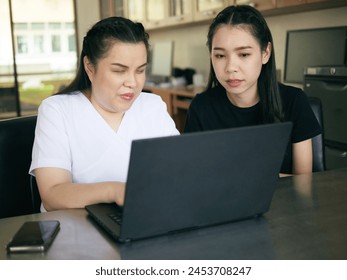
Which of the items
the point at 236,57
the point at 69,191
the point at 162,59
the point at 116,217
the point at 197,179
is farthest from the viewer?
the point at 162,59

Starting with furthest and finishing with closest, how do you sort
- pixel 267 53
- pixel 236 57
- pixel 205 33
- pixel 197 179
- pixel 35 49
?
pixel 35 49, pixel 205 33, pixel 267 53, pixel 236 57, pixel 197 179

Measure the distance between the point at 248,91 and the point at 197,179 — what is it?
84 cm

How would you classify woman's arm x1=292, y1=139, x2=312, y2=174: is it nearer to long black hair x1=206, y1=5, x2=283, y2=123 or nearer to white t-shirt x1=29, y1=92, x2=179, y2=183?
long black hair x1=206, y1=5, x2=283, y2=123

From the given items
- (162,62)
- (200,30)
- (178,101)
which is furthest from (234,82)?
(162,62)

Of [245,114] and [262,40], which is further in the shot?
[245,114]

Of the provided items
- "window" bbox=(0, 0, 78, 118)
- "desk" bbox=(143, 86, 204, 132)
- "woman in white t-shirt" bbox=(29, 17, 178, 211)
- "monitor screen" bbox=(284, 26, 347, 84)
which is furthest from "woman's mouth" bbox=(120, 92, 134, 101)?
"window" bbox=(0, 0, 78, 118)

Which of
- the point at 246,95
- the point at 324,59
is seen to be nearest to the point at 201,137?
the point at 246,95

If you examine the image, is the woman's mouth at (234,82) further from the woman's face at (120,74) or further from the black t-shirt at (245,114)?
the woman's face at (120,74)

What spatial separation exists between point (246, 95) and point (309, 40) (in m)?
1.59

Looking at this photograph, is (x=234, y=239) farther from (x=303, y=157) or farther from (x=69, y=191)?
(x=303, y=157)

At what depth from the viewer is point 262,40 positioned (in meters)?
1.50

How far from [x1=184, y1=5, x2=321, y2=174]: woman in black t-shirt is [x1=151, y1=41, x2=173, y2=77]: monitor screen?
3.24m

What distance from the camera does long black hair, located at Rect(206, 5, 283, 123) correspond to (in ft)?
4.85
